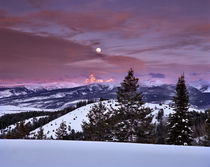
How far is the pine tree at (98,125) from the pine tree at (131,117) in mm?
2763

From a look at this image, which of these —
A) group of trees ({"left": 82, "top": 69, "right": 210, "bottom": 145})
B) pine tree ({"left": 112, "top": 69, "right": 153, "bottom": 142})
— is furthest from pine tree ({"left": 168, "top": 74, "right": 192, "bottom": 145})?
pine tree ({"left": 112, "top": 69, "right": 153, "bottom": 142})

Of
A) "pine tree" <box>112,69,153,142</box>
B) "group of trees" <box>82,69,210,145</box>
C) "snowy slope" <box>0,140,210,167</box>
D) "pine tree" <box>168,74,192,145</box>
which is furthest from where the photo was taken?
"pine tree" <box>112,69,153,142</box>

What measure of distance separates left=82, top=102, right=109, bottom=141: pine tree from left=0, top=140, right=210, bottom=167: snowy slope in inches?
519

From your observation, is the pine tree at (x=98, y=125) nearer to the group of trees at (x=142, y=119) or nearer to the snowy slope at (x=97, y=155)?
the group of trees at (x=142, y=119)

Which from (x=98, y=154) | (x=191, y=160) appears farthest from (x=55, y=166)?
(x=191, y=160)

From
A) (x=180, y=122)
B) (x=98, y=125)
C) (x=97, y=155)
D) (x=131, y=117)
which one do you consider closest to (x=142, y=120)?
(x=131, y=117)

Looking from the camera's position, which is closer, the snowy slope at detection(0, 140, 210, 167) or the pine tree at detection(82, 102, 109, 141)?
the snowy slope at detection(0, 140, 210, 167)

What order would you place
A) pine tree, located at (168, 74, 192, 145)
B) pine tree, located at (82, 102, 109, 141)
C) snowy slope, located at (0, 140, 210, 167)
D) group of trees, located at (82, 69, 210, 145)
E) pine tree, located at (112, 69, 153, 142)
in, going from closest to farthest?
snowy slope, located at (0, 140, 210, 167) → pine tree, located at (168, 74, 192, 145) → group of trees, located at (82, 69, 210, 145) → pine tree, located at (112, 69, 153, 142) → pine tree, located at (82, 102, 109, 141)

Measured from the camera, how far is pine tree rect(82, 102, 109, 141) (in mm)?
17953

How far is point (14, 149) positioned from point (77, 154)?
64.7 inches

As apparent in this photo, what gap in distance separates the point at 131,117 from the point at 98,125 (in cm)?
594

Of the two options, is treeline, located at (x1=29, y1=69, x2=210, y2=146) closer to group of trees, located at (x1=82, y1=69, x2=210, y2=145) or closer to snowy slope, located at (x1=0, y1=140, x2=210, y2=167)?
group of trees, located at (x1=82, y1=69, x2=210, y2=145)

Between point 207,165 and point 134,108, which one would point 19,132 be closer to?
point 134,108

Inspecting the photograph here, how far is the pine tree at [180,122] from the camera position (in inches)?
495
